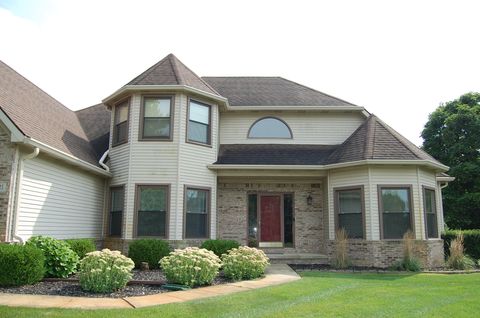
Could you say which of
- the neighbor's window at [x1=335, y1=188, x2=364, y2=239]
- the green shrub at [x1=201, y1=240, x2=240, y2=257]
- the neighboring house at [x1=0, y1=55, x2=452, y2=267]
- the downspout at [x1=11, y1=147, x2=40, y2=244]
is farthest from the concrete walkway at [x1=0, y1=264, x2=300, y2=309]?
the neighbor's window at [x1=335, y1=188, x2=364, y2=239]

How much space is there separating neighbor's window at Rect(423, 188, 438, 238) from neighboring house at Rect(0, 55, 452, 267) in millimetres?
34

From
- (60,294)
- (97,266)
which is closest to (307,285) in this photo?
(97,266)

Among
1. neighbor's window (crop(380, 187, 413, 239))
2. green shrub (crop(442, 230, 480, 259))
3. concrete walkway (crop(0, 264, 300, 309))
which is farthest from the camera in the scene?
green shrub (crop(442, 230, 480, 259))

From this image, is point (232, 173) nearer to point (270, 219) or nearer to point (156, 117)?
point (270, 219)

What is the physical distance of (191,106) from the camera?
13.8 meters

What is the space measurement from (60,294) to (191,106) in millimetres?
7725

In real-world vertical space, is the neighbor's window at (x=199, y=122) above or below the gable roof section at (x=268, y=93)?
below

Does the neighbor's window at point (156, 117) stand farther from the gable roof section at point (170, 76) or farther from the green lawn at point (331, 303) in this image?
the green lawn at point (331, 303)

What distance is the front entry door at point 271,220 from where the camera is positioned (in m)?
14.9

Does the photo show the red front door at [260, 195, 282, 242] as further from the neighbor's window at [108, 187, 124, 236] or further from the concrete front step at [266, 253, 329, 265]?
the neighbor's window at [108, 187, 124, 236]

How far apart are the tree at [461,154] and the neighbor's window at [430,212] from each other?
1211 centimetres

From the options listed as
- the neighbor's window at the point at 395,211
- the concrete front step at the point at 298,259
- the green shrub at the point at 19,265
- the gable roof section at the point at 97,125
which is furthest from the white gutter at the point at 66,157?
the neighbor's window at the point at 395,211

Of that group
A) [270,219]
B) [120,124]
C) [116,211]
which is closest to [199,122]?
[120,124]

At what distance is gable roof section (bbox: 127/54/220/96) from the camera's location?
13.7 meters
